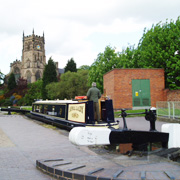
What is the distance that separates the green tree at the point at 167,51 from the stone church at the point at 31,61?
97693 millimetres

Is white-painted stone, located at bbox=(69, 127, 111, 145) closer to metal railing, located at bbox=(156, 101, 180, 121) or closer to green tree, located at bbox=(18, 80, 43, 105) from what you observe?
metal railing, located at bbox=(156, 101, 180, 121)

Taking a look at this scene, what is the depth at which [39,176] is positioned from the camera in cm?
448

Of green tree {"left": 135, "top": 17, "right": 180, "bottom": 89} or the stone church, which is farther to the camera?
the stone church

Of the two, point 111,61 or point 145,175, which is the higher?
point 111,61

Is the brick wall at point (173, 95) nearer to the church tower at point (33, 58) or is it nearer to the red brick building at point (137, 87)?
the red brick building at point (137, 87)

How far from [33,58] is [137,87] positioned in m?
106

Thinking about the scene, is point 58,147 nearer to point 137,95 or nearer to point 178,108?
point 178,108

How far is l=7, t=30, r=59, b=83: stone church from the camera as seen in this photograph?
119625 millimetres

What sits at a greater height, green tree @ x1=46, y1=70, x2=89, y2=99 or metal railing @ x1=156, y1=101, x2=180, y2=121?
green tree @ x1=46, y1=70, x2=89, y2=99

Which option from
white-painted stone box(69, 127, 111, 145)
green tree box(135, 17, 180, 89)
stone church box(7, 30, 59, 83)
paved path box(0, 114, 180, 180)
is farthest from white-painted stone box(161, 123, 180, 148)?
stone church box(7, 30, 59, 83)

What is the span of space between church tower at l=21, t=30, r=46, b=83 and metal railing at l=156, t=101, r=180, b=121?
10709 cm

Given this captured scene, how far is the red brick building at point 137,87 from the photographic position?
23562 millimetres

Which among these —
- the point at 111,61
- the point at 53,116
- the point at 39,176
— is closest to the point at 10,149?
the point at 39,176

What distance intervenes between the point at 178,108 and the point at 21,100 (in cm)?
5616
